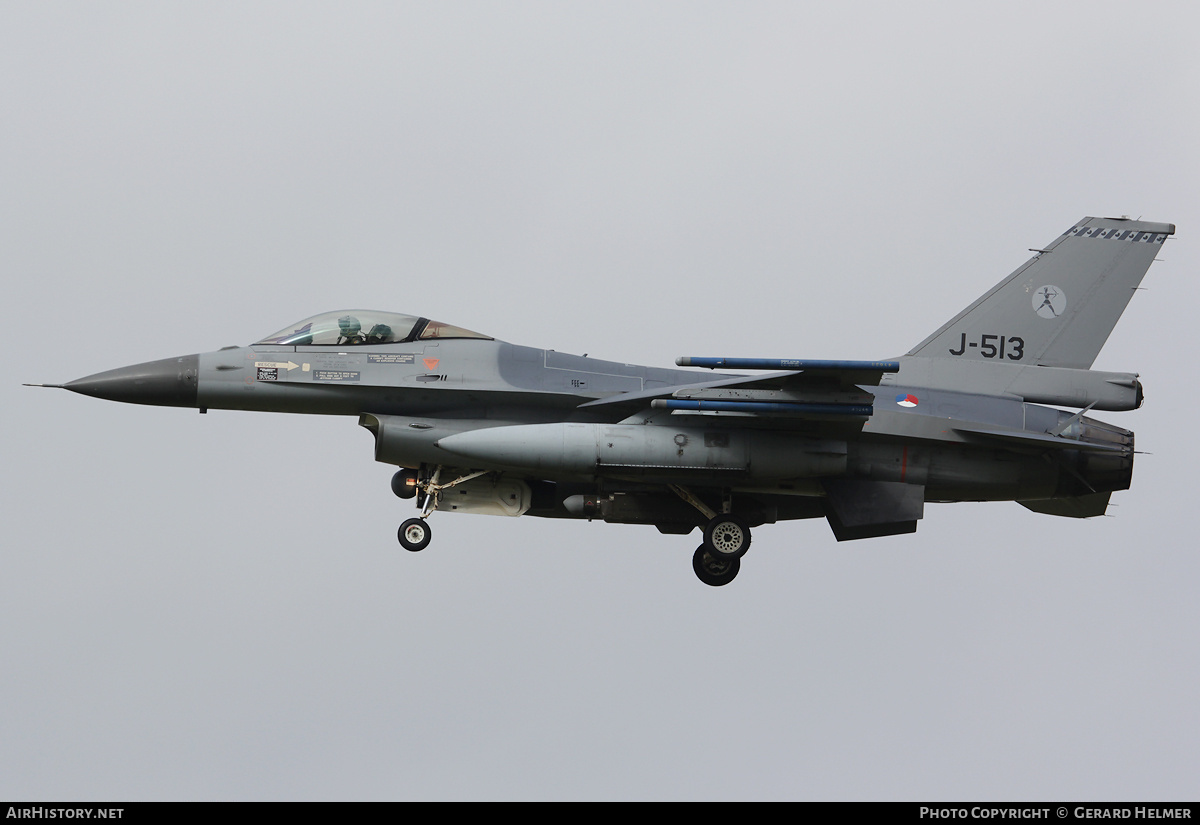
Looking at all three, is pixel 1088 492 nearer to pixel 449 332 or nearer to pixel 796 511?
pixel 796 511

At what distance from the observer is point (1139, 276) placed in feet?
66.1

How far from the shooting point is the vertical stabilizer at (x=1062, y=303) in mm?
19719

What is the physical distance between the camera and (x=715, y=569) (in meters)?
19.1

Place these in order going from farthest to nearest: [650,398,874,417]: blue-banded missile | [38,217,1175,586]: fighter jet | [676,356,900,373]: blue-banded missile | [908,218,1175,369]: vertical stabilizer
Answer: [908,218,1175,369]: vertical stabilizer, [38,217,1175,586]: fighter jet, [650,398,874,417]: blue-banded missile, [676,356,900,373]: blue-banded missile

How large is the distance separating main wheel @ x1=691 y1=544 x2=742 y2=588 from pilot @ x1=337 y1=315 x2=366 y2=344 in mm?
4935

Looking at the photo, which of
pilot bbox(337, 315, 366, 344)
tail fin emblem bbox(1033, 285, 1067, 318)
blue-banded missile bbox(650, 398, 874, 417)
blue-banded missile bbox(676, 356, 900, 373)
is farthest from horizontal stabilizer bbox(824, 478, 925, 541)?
pilot bbox(337, 315, 366, 344)

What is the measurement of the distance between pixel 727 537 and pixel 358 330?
16.8 ft

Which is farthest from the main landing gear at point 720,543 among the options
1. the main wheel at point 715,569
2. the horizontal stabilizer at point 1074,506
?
the horizontal stabilizer at point 1074,506

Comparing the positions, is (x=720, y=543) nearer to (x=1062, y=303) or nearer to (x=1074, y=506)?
(x=1074, y=506)

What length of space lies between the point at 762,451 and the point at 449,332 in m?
4.10

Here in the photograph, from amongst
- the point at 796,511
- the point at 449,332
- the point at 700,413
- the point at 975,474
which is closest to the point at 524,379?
the point at 449,332

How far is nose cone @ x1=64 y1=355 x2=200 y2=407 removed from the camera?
1858 cm

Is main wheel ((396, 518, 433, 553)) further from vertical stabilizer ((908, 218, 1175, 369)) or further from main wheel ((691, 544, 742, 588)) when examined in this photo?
vertical stabilizer ((908, 218, 1175, 369))

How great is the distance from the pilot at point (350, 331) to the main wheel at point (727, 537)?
189 inches
